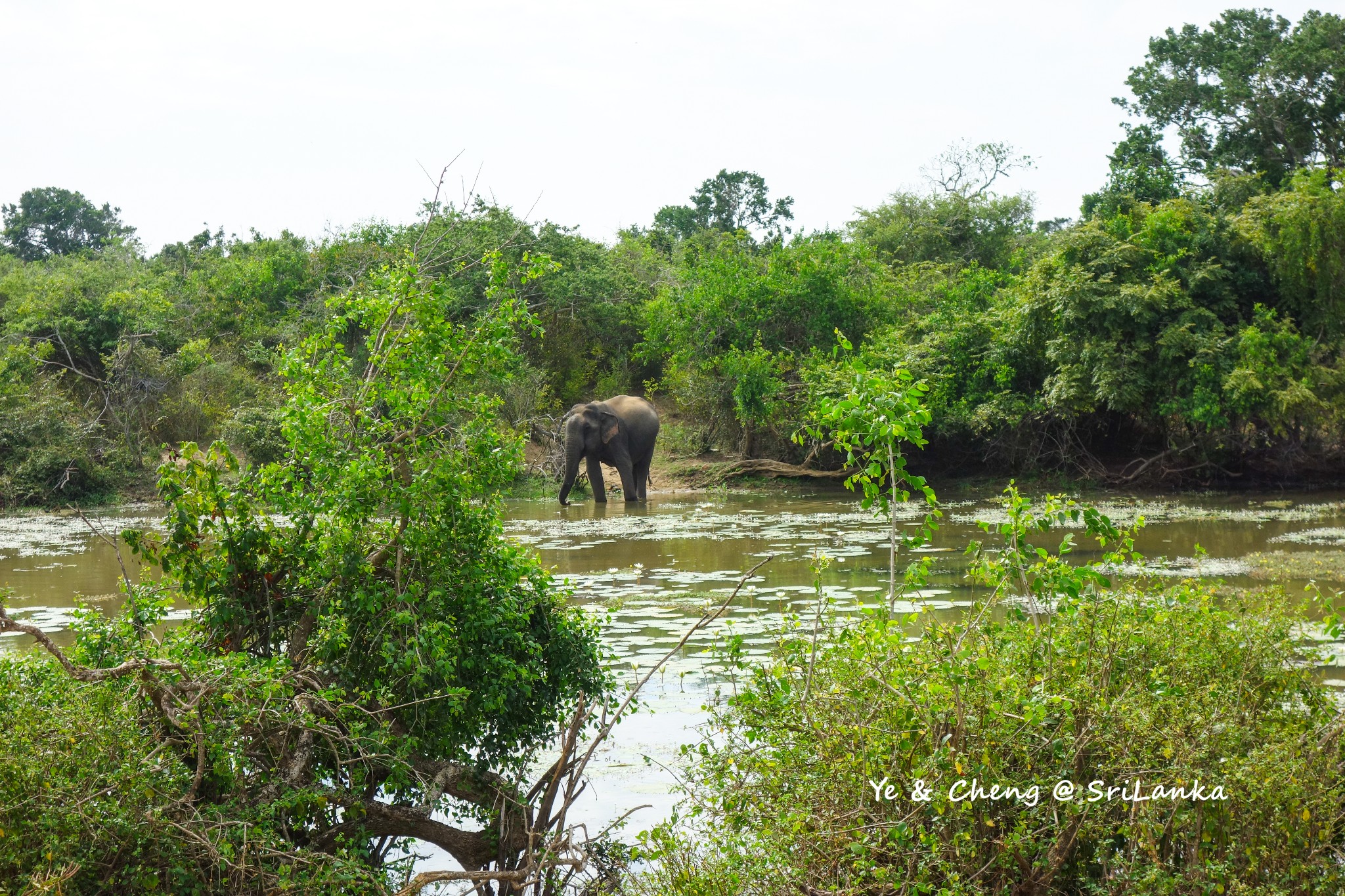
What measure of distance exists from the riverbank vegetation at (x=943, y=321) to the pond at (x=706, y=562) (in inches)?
67.9

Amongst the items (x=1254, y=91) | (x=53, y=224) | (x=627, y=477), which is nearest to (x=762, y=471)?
(x=627, y=477)

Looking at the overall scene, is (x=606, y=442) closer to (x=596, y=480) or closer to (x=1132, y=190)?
(x=596, y=480)

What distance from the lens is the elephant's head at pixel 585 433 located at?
2150cm

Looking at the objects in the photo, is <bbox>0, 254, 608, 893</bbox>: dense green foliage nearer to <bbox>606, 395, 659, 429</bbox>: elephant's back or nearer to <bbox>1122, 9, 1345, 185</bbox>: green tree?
<bbox>606, 395, 659, 429</bbox>: elephant's back

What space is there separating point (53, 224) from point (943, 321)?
6247 centimetres

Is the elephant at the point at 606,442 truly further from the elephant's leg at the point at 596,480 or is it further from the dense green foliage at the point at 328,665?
the dense green foliage at the point at 328,665

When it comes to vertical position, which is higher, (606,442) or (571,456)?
(606,442)

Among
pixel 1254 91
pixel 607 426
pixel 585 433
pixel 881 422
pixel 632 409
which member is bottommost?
pixel 881 422

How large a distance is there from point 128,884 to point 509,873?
1.25 meters

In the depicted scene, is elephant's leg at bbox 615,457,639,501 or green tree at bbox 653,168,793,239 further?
green tree at bbox 653,168,793,239

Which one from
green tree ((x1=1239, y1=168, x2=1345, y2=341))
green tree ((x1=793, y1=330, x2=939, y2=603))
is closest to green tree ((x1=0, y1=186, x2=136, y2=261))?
green tree ((x1=1239, y1=168, x2=1345, y2=341))

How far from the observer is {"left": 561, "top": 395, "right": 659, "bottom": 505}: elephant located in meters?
21.5

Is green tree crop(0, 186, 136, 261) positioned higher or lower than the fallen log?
Answer: higher

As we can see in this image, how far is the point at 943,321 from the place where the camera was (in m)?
23.9
